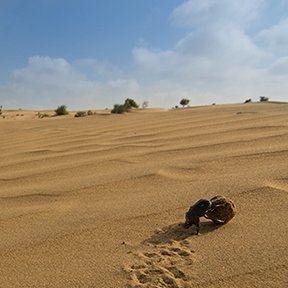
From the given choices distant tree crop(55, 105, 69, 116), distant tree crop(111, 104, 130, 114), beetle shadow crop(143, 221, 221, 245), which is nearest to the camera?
beetle shadow crop(143, 221, 221, 245)

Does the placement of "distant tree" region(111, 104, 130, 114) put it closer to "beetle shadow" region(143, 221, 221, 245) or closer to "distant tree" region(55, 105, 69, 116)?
"distant tree" region(55, 105, 69, 116)

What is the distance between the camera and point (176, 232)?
A: 167 cm

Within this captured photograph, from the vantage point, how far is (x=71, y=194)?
2330 mm

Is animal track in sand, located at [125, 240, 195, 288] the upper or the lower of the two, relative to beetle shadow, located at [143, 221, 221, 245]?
lower

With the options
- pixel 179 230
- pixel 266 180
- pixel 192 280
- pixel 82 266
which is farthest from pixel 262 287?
pixel 266 180

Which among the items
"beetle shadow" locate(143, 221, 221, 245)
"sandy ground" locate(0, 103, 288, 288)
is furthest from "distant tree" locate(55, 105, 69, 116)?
"beetle shadow" locate(143, 221, 221, 245)

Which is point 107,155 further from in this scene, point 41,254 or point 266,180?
point 41,254

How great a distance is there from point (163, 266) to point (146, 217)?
45 cm

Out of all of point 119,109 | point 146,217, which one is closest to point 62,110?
point 119,109

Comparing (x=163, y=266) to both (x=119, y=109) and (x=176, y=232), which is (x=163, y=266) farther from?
(x=119, y=109)

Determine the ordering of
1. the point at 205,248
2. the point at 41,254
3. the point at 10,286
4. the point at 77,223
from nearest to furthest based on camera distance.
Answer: the point at 10,286 → the point at 205,248 → the point at 41,254 → the point at 77,223

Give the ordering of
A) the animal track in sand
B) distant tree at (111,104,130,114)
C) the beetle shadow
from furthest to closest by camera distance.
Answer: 1. distant tree at (111,104,130,114)
2. the beetle shadow
3. the animal track in sand

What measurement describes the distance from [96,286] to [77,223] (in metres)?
0.54

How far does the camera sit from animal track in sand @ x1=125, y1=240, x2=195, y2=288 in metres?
1.34
